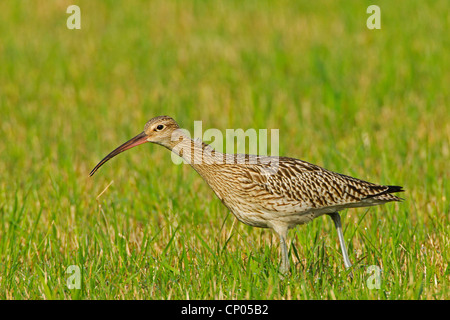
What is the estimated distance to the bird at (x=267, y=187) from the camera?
625 centimetres

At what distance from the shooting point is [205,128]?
37.9 ft

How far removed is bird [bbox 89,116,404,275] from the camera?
6.25 metres

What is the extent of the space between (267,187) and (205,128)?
5.35 meters

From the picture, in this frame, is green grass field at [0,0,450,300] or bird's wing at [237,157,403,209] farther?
bird's wing at [237,157,403,209]

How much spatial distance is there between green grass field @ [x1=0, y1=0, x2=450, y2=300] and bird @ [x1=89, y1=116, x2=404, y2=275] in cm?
30
